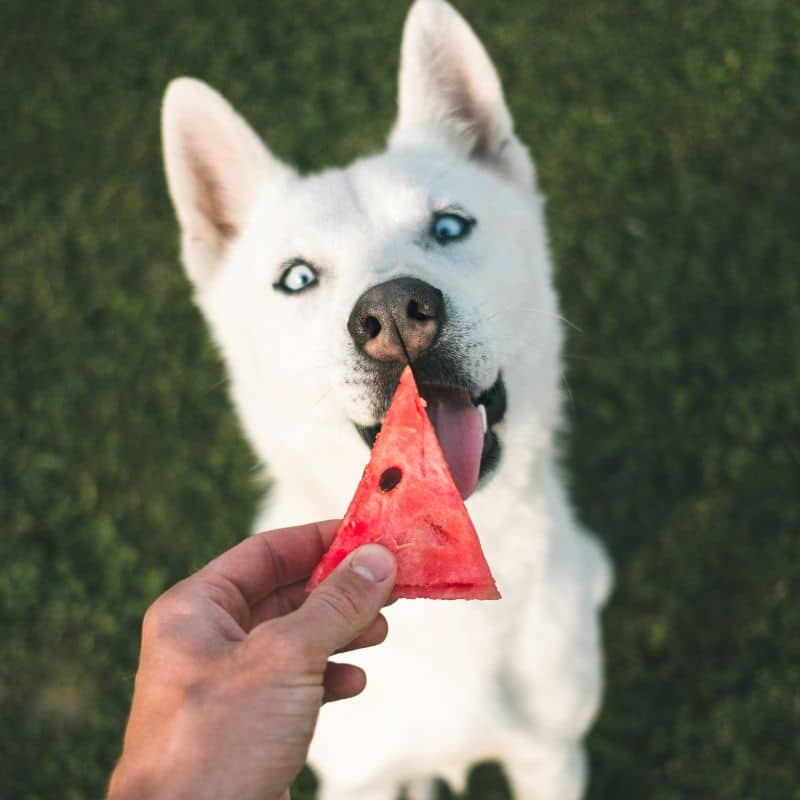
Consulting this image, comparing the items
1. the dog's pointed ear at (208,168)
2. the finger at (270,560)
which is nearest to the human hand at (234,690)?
the finger at (270,560)

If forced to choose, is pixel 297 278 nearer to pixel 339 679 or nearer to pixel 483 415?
pixel 483 415

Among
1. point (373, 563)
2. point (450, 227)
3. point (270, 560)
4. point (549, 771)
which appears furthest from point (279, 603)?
point (549, 771)

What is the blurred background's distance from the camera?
13.5ft

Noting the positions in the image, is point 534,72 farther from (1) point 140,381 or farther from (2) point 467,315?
(2) point 467,315

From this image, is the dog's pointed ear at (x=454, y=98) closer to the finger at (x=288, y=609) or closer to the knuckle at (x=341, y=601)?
the finger at (x=288, y=609)

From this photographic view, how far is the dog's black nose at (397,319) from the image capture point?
210cm

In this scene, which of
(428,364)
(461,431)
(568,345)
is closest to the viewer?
(428,364)

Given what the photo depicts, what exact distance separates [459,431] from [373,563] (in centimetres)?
59

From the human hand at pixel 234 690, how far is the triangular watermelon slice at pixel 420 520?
11cm

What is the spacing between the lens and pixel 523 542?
2828 mm

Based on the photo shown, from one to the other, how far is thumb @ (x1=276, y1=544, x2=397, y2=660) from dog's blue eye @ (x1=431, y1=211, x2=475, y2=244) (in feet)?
3.75

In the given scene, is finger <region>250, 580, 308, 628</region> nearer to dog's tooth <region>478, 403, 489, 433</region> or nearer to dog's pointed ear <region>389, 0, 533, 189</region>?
dog's tooth <region>478, 403, 489, 433</region>

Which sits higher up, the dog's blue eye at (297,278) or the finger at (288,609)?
the dog's blue eye at (297,278)

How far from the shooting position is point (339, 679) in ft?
7.34
